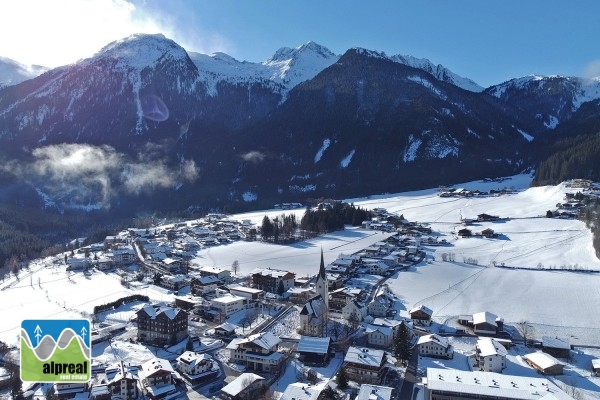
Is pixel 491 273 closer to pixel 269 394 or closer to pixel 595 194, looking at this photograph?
pixel 269 394

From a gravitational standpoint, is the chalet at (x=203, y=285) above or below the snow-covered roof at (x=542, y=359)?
above

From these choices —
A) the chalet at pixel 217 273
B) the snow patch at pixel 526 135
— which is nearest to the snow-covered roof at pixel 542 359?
the chalet at pixel 217 273

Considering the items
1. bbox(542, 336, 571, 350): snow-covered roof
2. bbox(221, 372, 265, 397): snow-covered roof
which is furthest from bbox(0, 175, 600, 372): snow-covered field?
bbox(221, 372, 265, 397): snow-covered roof

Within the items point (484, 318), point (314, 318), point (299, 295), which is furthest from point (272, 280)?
point (484, 318)

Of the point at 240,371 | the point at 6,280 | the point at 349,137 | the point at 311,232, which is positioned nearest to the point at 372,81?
the point at 349,137

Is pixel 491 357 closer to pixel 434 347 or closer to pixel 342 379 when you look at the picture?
pixel 434 347

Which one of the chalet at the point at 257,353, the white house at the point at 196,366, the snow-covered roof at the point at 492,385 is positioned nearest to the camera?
the snow-covered roof at the point at 492,385

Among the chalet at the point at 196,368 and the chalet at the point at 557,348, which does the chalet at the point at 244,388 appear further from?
the chalet at the point at 557,348

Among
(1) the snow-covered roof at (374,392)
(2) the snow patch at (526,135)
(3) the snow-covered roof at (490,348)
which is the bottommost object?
(1) the snow-covered roof at (374,392)
